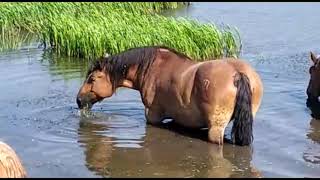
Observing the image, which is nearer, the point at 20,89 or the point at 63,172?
the point at 63,172

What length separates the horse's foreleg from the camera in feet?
28.9

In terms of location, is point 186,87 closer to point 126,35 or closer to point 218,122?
point 218,122

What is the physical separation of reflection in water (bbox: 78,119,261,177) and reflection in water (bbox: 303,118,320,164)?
27.5 inches

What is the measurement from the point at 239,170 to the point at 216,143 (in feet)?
3.26

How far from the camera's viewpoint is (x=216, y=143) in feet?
26.3

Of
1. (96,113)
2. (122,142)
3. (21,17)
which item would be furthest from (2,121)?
(21,17)

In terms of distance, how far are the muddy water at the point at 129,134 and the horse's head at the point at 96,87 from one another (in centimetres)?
29

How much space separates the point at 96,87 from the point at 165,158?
7.34 feet

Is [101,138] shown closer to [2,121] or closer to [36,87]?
[2,121]

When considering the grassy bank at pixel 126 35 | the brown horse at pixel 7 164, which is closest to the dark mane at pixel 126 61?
the brown horse at pixel 7 164

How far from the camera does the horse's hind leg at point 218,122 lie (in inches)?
305

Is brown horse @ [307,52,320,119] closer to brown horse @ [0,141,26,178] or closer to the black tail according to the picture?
the black tail

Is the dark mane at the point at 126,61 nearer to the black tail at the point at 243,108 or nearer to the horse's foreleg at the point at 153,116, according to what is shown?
the horse's foreleg at the point at 153,116

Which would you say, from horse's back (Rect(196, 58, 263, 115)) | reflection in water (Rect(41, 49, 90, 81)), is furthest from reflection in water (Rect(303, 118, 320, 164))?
reflection in water (Rect(41, 49, 90, 81))
